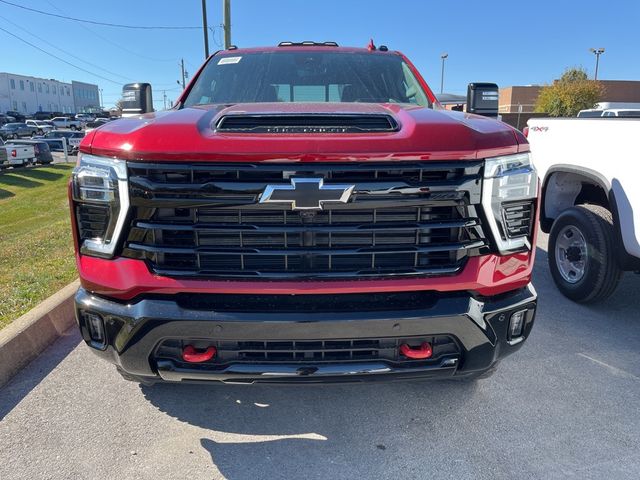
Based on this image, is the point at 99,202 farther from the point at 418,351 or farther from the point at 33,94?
the point at 33,94

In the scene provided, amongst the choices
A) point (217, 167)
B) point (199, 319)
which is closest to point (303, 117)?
point (217, 167)

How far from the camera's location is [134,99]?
11.5 ft

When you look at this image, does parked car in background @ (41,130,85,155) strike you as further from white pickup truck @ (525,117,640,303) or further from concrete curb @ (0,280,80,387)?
white pickup truck @ (525,117,640,303)

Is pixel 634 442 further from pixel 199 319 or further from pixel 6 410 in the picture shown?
pixel 6 410

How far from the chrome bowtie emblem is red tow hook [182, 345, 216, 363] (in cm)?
72

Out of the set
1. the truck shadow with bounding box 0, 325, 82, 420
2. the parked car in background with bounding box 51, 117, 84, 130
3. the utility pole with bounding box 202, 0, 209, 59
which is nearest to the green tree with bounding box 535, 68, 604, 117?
the utility pole with bounding box 202, 0, 209, 59

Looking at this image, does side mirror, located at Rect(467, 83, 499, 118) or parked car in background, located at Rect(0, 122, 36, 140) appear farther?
parked car in background, located at Rect(0, 122, 36, 140)

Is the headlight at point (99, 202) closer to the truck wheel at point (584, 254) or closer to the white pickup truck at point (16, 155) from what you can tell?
the truck wheel at point (584, 254)

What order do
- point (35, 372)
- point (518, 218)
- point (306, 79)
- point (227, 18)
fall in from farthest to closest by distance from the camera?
point (227, 18), point (306, 79), point (35, 372), point (518, 218)

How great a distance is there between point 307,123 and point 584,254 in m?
3.15

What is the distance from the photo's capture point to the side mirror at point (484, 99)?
3.43 m

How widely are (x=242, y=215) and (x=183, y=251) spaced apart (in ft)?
0.98

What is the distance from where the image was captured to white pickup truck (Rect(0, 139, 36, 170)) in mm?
18859

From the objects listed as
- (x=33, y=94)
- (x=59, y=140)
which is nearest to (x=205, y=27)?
(x=59, y=140)
